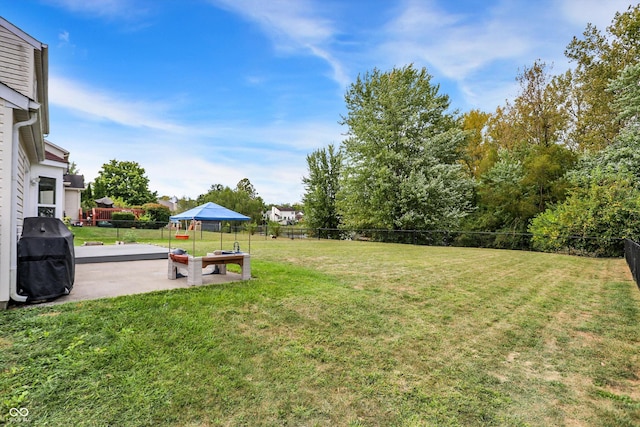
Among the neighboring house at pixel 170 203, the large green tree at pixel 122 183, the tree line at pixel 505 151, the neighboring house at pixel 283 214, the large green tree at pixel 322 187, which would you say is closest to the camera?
the tree line at pixel 505 151

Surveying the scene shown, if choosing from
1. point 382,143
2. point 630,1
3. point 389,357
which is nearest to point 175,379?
point 389,357

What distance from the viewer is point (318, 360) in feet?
10.3

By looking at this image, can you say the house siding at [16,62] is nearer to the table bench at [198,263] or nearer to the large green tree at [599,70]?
the table bench at [198,263]

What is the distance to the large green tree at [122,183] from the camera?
37500 millimetres

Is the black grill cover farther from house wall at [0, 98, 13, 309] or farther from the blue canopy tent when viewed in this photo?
the blue canopy tent

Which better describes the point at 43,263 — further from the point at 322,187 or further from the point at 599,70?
the point at 599,70

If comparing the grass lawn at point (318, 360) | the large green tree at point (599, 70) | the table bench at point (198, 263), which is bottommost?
the grass lawn at point (318, 360)

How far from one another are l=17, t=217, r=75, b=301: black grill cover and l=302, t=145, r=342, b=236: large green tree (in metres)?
20.2

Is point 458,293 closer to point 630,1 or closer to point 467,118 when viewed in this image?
point 630,1

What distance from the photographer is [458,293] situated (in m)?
5.69

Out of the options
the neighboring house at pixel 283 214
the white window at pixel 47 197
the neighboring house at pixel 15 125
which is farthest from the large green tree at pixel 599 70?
the neighboring house at pixel 283 214

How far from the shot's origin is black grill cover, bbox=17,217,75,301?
4027mm

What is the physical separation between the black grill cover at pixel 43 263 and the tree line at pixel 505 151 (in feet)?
49.3

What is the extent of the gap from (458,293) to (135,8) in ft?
38.5
